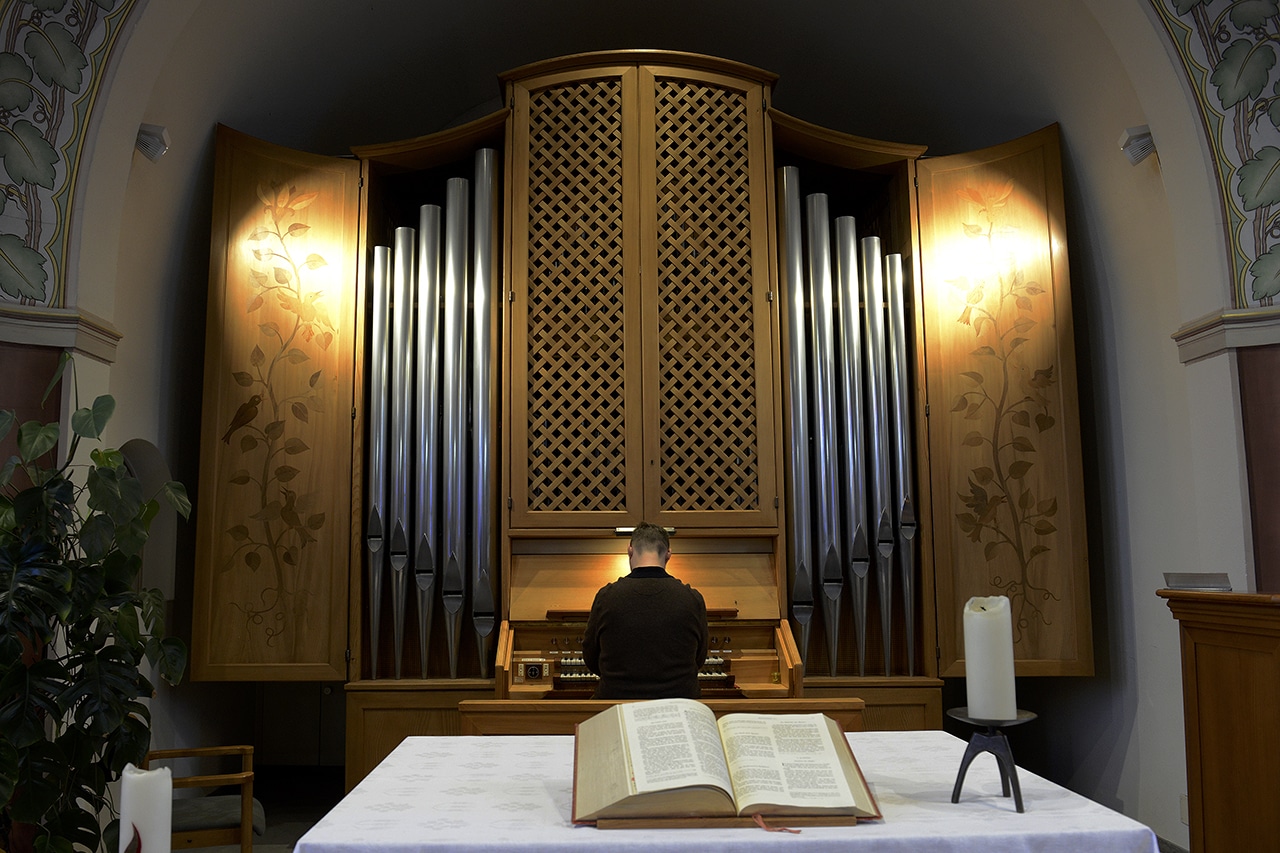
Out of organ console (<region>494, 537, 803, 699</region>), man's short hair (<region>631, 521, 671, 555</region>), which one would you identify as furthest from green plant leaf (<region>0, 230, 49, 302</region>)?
man's short hair (<region>631, 521, 671, 555</region>)

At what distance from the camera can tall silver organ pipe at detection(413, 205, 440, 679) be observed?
530cm

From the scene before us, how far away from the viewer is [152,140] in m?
4.89

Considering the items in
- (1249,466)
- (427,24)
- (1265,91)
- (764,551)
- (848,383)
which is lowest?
(764,551)

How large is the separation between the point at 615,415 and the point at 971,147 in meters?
2.95

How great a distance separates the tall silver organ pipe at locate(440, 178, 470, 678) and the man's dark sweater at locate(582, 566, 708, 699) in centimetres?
166

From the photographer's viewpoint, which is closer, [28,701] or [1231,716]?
[1231,716]

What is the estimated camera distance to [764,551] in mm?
5367

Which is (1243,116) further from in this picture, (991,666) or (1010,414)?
(991,666)

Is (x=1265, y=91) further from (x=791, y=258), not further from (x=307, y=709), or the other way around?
(x=307, y=709)

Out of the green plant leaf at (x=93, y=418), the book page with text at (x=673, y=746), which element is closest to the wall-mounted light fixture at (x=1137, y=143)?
the book page with text at (x=673, y=746)

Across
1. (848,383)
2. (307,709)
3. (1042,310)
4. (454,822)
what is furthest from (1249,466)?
(307,709)

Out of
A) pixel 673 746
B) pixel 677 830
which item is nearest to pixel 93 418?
pixel 673 746

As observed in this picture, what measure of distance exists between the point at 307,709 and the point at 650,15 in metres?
4.87

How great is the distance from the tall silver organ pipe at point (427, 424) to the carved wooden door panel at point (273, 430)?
13.5 inches
